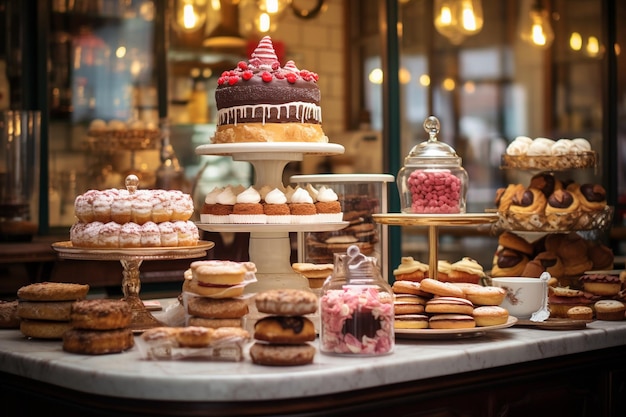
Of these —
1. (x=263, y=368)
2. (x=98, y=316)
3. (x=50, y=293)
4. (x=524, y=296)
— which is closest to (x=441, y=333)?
(x=524, y=296)

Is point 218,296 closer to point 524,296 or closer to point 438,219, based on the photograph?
point 438,219

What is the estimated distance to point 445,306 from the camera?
2.63m

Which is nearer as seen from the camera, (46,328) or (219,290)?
(219,290)

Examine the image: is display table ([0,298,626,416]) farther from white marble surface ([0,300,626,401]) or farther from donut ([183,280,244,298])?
donut ([183,280,244,298])

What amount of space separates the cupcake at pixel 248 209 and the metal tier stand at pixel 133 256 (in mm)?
141

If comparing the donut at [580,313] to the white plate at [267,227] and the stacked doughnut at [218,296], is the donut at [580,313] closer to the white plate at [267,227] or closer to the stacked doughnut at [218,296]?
the white plate at [267,227]

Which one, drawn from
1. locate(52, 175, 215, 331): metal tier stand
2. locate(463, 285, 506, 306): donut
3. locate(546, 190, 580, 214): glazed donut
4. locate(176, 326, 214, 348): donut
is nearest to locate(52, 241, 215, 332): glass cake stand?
locate(52, 175, 215, 331): metal tier stand

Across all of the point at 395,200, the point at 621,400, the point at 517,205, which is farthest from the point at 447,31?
the point at 621,400

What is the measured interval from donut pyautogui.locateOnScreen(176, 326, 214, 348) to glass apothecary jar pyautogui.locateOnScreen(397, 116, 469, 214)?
1.12m

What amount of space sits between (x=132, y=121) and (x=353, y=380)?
442 centimetres

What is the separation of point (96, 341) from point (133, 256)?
0.42m

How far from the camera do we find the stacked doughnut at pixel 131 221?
2.81m

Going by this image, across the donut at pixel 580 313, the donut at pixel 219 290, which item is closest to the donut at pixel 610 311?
the donut at pixel 580 313

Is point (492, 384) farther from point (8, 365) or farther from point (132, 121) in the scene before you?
point (132, 121)
